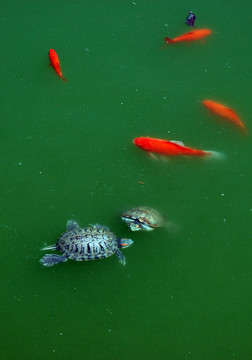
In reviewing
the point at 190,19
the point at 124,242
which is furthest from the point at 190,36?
the point at 124,242

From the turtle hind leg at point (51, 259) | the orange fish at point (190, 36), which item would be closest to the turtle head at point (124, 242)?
the turtle hind leg at point (51, 259)

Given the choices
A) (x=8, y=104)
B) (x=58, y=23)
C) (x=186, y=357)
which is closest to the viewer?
(x=186, y=357)

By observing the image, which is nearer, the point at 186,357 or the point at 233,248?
the point at 186,357

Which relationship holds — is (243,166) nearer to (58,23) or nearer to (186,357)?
(186,357)

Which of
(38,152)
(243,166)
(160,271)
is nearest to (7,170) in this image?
(38,152)

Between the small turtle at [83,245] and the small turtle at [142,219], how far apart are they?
0.54 feet

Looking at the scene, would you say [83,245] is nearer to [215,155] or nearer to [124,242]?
[124,242]

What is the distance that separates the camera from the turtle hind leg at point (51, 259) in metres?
3.28

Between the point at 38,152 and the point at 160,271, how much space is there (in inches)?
49.4

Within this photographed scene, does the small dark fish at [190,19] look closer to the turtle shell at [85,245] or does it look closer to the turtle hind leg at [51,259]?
the turtle shell at [85,245]

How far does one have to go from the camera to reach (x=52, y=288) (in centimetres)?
328

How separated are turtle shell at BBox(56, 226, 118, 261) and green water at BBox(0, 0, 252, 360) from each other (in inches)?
4.7

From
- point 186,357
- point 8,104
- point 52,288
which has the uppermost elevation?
point 8,104

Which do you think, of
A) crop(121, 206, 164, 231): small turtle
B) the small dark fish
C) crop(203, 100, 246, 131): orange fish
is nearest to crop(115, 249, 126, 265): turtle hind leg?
crop(121, 206, 164, 231): small turtle
